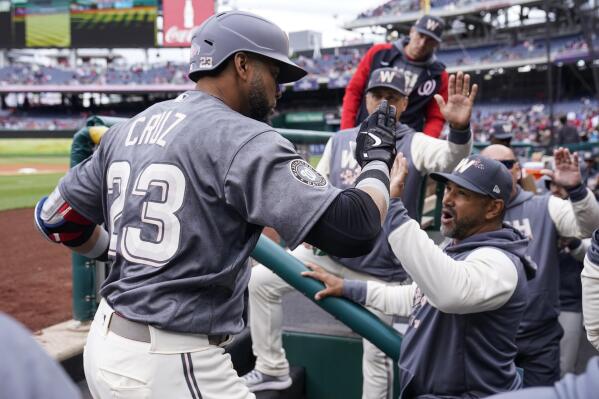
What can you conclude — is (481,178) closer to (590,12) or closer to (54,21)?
(590,12)

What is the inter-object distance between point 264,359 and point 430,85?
2074mm

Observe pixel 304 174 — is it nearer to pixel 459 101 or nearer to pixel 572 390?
pixel 572 390

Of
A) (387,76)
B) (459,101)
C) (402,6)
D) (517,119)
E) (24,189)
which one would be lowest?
(24,189)

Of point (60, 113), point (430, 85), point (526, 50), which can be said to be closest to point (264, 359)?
point (430, 85)

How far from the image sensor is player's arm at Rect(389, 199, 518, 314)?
2076mm

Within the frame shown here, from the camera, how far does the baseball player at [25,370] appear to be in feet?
2.12

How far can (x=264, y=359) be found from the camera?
9.77 feet

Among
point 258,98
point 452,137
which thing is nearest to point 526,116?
point 452,137

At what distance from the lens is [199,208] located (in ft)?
5.34

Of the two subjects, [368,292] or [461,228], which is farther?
[368,292]

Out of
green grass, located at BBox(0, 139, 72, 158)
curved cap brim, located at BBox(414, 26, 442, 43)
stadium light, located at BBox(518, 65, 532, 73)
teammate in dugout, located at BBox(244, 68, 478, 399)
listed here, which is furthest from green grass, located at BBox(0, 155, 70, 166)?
stadium light, located at BBox(518, 65, 532, 73)

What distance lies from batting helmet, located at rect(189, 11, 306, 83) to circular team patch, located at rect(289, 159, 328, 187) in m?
0.37

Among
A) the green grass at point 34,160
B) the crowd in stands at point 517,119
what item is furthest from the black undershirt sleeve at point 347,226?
the crowd in stands at point 517,119

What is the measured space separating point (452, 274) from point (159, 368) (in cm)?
104
